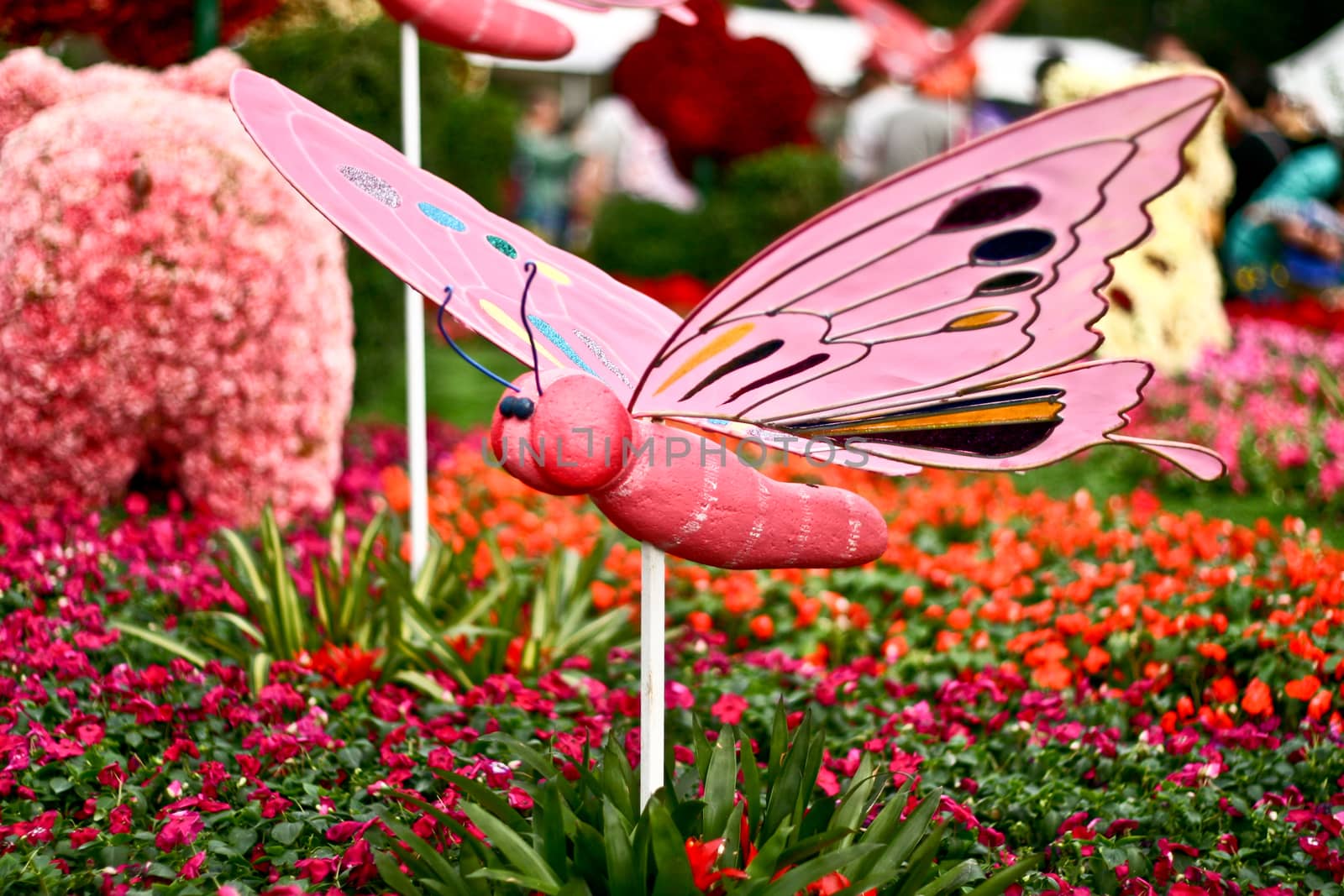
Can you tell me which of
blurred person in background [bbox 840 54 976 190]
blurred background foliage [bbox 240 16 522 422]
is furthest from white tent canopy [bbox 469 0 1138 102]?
blurred background foliage [bbox 240 16 522 422]

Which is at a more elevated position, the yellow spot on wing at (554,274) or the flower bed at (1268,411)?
the yellow spot on wing at (554,274)

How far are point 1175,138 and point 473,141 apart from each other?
319 inches

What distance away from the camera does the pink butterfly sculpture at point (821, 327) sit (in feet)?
4.24

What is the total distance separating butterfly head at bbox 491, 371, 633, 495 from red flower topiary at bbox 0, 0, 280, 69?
4.00 m

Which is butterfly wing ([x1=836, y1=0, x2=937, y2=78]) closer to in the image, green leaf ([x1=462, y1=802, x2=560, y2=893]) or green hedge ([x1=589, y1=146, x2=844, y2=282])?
green hedge ([x1=589, y1=146, x2=844, y2=282])

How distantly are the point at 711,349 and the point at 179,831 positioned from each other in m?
1.28

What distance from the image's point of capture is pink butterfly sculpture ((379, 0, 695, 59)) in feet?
10.0

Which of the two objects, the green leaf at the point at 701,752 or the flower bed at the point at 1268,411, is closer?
the green leaf at the point at 701,752

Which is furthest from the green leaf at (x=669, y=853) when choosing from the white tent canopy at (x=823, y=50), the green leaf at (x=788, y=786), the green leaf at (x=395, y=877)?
the white tent canopy at (x=823, y=50)

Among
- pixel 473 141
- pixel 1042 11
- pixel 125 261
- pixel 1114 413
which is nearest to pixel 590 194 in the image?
pixel 473 141

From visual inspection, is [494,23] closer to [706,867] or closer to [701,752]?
[701,752]

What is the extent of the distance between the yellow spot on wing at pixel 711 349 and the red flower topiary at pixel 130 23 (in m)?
4.11

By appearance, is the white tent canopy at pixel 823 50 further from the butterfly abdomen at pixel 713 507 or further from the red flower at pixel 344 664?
the butterfly abdomen at pixel 713 507

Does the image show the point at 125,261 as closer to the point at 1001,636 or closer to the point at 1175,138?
the point at 1001,636
